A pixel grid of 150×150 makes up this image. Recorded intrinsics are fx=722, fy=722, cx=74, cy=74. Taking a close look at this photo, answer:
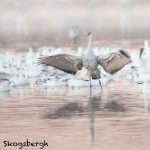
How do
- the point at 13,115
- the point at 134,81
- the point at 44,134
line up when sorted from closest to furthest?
the point at 44,134 → the point at 13,115 → the point at 134,81

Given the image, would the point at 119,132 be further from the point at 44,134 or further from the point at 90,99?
the point at 90,99

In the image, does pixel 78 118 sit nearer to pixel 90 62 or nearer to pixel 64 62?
pixel 64 62

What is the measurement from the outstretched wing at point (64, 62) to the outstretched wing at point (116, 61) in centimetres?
82

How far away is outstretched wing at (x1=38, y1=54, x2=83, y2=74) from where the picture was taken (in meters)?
18.4

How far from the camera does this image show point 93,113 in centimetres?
1498

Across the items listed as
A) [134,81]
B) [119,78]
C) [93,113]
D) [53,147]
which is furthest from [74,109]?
[119,78]

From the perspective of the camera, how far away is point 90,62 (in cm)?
1986

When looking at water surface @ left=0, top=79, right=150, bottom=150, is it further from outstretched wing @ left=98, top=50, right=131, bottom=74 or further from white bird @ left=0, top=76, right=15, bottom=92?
outstretched wing @ left=98, top=50, right=131, bottom=74

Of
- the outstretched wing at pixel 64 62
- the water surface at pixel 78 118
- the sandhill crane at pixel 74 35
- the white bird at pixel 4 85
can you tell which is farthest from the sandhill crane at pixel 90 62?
the sandhill crane at pixel 74 35

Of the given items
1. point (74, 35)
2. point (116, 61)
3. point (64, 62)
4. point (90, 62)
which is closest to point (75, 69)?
point (64, 62)

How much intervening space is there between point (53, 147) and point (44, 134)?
1222 millimetres

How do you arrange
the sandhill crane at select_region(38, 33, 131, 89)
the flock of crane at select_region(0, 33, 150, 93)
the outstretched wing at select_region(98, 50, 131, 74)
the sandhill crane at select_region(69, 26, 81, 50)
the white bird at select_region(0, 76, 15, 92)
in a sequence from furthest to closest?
the sandhill crane at select_region(69, 26, 81, 50) < the white bird at select_region(0, 76, 15, 92) < the flock of crane at select_region(0, 33, 150, 93) < the sandhill crane at select_region(38, 33, 131, 89) < the outstretched wing at select_region(98, 50, 131, 74)

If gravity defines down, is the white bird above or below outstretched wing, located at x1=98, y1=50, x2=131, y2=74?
below

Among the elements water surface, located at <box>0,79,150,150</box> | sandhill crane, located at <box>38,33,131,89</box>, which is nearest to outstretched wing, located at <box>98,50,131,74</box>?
sandhill crane, located at <box>38,33,131,89</box>
